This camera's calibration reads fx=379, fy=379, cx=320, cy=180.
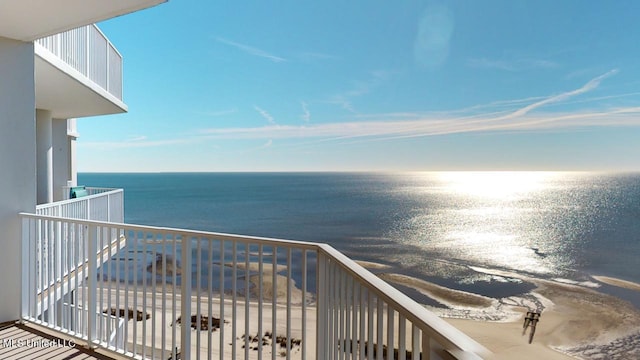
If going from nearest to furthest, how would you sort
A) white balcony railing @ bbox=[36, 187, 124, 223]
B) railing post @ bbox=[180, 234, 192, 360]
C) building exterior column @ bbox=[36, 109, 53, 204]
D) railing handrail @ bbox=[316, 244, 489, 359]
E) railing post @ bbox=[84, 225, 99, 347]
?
railing handrail @ bbox=[316, 244, 489, 359] < railing post @ bbox=[180, 234, 192, 360] < railing post @ bbox=[84, 225, 99, 347] < white balcony railing @ bbox=[36, 187, 124, 223] < building exterior column @ bbox=[36, 109, 53, 204]

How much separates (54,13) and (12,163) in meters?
1.47

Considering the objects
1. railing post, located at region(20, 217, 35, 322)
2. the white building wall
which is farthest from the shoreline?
the white building wall

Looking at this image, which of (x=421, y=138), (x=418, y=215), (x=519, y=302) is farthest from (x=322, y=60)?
(x=519, y=302)

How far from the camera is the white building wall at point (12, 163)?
3.42m

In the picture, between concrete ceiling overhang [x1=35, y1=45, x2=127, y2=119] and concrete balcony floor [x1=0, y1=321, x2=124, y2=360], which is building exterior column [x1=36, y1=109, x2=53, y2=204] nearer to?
concrete ceiling overhang [x1=35, y1=45, x2=127, y2=119]

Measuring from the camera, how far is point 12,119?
347 cm

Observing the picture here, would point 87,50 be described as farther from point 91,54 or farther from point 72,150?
point 72,150

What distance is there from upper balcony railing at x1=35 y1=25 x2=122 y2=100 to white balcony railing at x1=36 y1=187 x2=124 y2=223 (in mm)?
1941

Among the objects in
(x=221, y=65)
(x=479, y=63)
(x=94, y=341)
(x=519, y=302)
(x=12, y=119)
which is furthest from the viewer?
(x=221, y=65)

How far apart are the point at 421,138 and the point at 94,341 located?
160 feet

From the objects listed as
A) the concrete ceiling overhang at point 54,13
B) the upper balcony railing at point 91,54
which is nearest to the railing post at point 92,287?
the concrete ceiling overhang at point 54,13

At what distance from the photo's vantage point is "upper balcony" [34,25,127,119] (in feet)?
15.6

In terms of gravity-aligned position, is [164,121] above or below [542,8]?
below

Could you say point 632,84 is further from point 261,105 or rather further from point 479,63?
point 261,105
